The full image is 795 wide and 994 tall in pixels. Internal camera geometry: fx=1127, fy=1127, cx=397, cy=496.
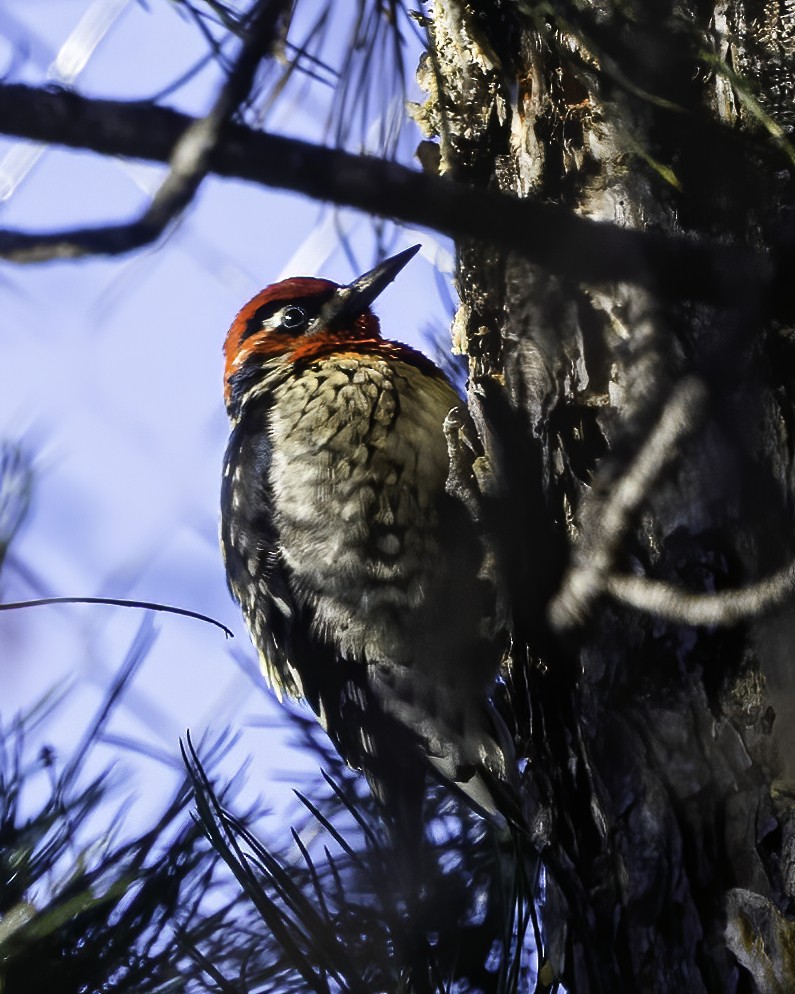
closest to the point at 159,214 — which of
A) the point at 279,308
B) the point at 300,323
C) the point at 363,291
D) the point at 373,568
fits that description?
the point at 373,568

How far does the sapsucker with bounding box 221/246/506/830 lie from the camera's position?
2.73m

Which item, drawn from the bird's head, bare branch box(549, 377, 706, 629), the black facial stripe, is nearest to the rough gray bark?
bare branch box(549, 377, 706, 629)

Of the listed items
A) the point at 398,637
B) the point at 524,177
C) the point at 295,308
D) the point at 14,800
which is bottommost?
the point at 14,800

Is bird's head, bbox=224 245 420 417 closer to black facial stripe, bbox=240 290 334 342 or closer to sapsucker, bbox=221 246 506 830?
black facial stripe, bbox=240 290 334 342

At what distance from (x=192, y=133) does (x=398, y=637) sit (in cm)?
198

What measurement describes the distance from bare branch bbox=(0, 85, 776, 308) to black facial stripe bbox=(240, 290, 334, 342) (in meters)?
2.35

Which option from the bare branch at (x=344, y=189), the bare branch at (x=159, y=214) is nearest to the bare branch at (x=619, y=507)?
the bare branch at (x=344, y=189)

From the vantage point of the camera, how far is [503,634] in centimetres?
244

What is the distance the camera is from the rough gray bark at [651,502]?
1753 mm

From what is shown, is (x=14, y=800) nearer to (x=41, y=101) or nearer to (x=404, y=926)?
(x=404, y=926)

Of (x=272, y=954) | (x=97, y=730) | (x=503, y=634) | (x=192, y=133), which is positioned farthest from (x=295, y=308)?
(x=192, y=133)

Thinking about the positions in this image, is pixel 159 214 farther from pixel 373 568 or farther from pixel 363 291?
pixel 363 291

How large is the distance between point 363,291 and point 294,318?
32 cm

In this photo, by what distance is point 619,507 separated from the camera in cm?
196
